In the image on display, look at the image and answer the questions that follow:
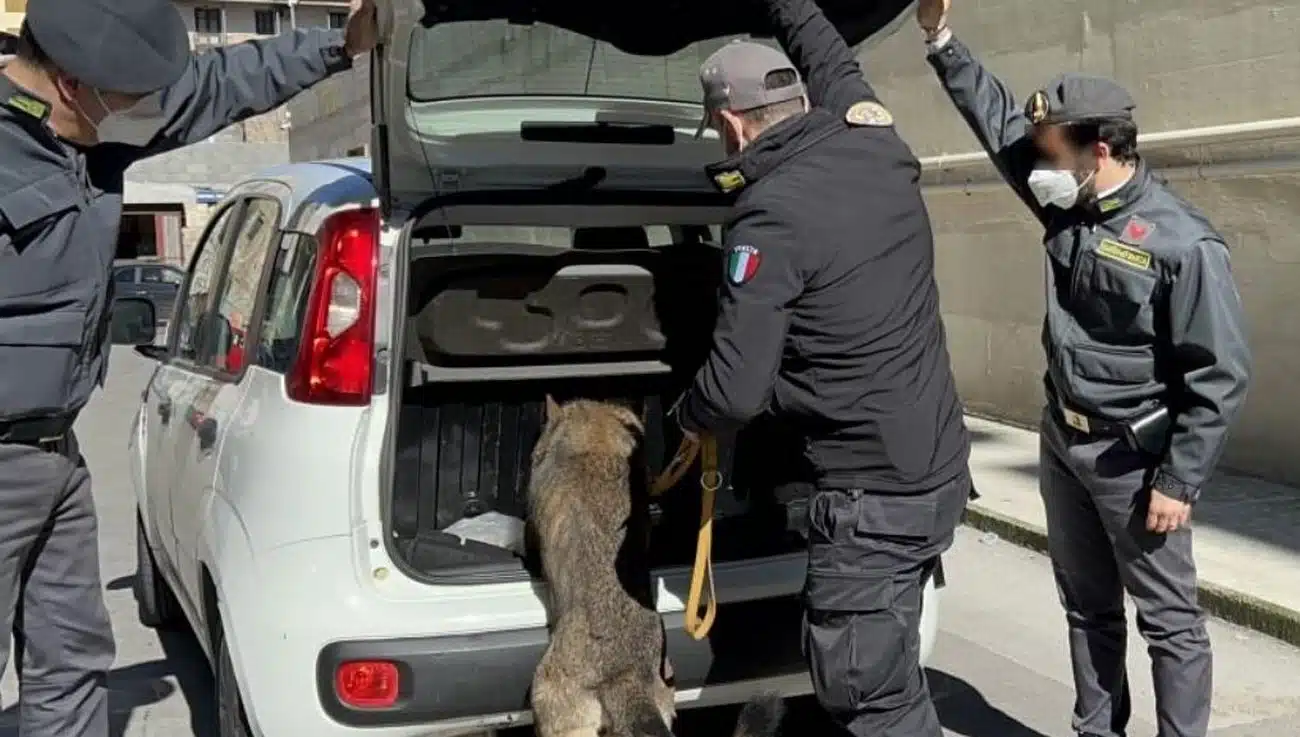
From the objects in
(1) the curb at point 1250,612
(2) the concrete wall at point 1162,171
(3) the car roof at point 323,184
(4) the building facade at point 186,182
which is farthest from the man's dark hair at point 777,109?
(4) the building facade at point 186,182

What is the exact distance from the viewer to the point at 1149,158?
7820 mm

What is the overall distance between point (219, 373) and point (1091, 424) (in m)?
A: 2.62

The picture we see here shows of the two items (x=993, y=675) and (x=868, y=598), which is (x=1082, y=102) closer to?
(x=868, y=598)

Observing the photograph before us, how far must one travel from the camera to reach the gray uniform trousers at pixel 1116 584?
3.54 meters

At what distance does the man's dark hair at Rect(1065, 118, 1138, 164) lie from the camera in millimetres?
3502

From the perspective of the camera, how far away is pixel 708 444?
3412mm

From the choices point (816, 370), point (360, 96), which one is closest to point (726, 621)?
point (816, 370)

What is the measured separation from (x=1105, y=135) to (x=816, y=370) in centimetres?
111

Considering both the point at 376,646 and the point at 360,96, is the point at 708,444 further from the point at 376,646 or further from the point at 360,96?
the point at 360,96

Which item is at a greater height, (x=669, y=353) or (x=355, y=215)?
(x=355, y=215)

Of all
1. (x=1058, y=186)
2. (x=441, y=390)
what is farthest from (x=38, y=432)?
(x=1058, y=186)

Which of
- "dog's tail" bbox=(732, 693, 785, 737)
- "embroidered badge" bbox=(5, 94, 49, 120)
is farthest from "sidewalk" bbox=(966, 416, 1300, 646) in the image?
"embroidered badge" bbox=(5, 94, 49, 120)

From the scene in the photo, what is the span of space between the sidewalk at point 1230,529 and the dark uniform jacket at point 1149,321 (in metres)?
2.22

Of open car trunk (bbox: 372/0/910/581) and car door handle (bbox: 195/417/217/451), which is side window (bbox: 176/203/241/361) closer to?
car door handle (bbox: 195/417/217/451)
